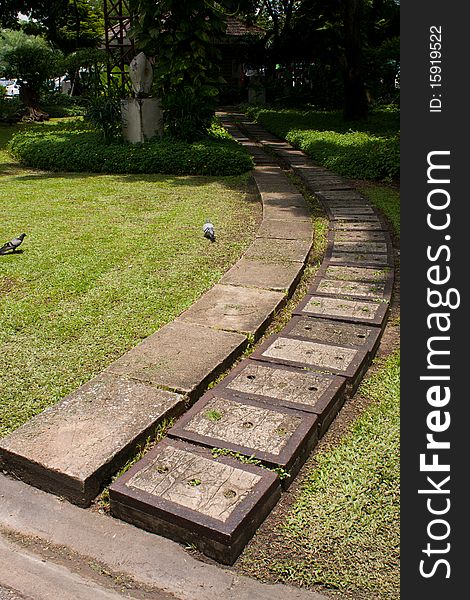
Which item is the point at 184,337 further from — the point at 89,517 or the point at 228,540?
the point at 228,540

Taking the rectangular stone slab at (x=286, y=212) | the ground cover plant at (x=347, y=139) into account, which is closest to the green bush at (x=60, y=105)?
the ground cover plant at (x=347, y=139)

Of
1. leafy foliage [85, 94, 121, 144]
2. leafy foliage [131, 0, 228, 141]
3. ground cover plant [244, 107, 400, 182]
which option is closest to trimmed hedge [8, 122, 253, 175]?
leafy foliage [85, 94, 121, 144]

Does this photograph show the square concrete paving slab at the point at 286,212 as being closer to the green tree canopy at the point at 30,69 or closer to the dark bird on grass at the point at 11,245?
the dark bird on grass at the point at 11,245

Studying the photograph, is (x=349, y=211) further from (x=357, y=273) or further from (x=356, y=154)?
(x=356, y=154)

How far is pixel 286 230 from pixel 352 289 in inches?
68.1

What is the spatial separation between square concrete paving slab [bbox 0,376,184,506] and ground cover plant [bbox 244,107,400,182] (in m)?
6.63

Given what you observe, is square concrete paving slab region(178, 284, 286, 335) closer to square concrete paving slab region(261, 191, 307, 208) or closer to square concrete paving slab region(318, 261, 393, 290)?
square concrete paving slab region(318, 261, 393, 290)

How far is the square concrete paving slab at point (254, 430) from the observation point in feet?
8.03

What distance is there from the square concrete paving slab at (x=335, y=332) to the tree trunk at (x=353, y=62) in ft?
40.3

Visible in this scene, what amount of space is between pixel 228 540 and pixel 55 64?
831 inches

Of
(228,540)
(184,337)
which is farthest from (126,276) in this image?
(228,540)

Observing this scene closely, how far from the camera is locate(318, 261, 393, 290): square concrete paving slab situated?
4516 millimetres

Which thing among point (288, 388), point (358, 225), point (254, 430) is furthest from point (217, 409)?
point (358, 225)

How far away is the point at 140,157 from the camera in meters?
9.69
